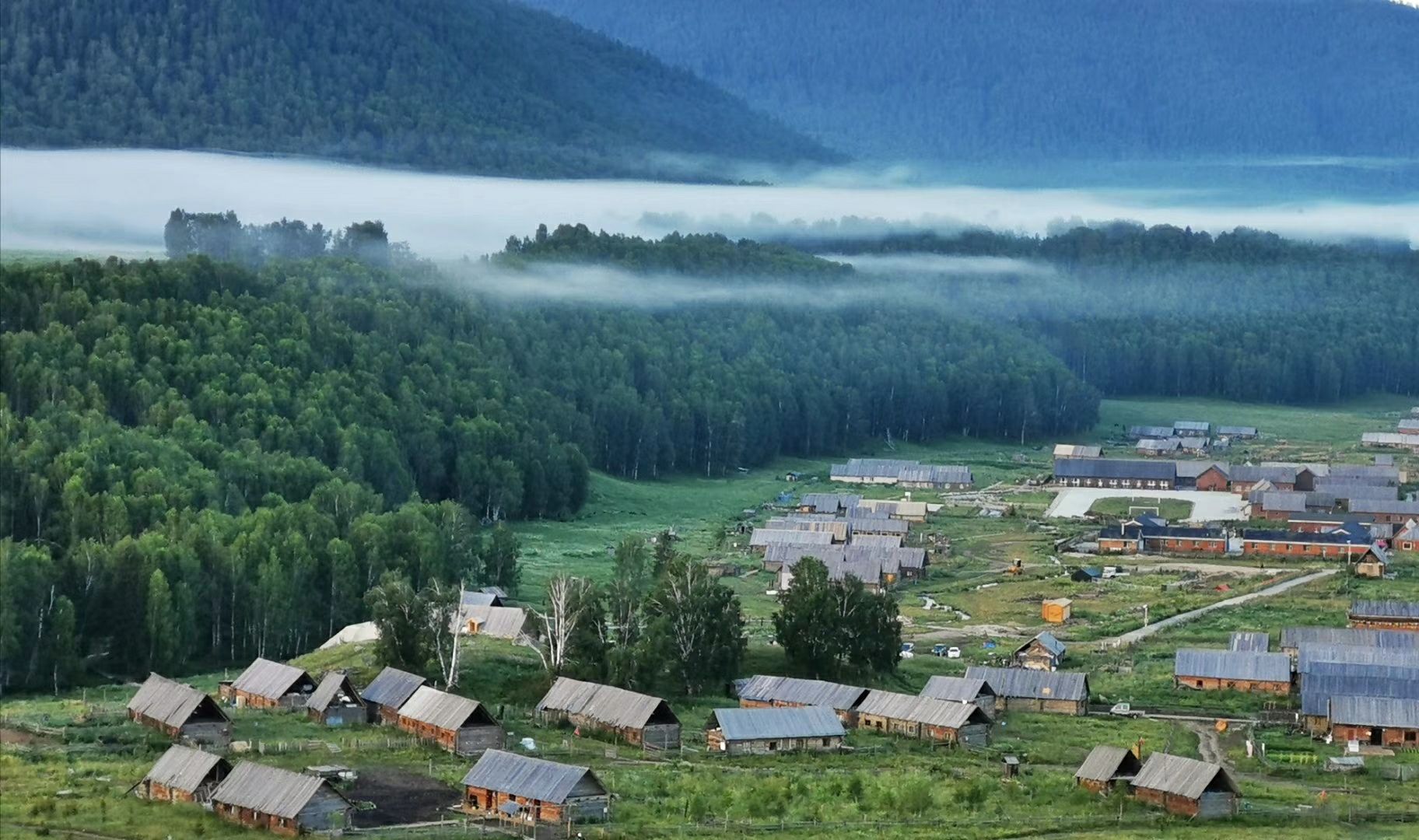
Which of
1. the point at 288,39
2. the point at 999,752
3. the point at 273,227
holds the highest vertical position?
the point at 288,39

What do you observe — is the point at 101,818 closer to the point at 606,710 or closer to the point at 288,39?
the point at 606,710

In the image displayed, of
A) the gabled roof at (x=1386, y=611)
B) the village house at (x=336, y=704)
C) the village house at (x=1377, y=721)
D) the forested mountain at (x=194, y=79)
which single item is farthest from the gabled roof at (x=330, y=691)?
the forested mountain at (x=194, y=79)

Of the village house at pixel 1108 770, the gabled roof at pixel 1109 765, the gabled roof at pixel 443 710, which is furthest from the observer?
the gabled roof at pixel 443 710

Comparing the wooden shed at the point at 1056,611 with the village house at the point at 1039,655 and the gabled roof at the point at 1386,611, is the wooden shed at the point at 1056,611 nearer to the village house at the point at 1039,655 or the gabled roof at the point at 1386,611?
the village house at the point at 1039,655

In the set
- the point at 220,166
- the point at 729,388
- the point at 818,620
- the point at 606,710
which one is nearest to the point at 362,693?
the point at 606,710

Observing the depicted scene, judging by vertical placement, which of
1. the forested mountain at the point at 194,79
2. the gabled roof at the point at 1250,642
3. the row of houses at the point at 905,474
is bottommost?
the row of houses at the point at 905,474

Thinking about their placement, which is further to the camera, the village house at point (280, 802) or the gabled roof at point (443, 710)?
the gabled roof at point (443, 710)

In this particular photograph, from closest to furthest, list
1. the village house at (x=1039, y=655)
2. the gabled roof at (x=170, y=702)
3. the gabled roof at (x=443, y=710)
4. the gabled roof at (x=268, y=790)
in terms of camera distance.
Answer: the gabled roof at (x=268, y=790) < the gabled roof at (x=170, y=702) < the gabled roof at (x=443, y=710) < the village house at (x=1039, y=655)

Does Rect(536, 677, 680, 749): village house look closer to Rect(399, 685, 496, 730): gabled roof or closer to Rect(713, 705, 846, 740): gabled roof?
Rect(713, 705, 846, 740): gabled roof
